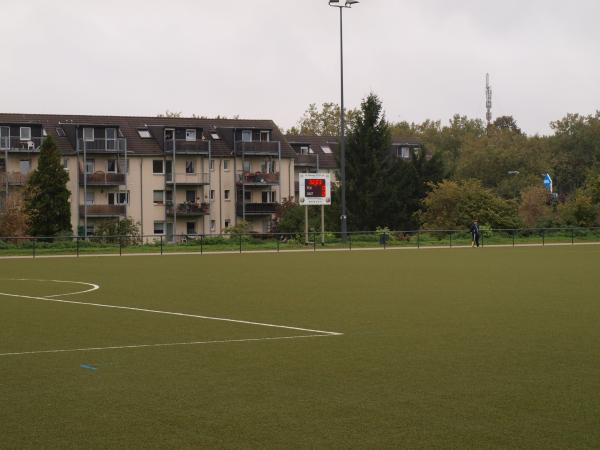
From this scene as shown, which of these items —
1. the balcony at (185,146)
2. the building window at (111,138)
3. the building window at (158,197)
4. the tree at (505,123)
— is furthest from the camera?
the tree at (505,123)

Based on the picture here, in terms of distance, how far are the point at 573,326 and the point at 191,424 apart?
885 cm

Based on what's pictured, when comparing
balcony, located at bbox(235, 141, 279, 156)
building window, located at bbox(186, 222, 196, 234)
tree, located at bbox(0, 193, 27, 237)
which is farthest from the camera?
balcony, located at bbox(235, 141, 279, 156)

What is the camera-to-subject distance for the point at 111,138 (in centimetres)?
8419

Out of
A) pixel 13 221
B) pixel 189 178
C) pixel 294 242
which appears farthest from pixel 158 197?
pixel 294 242

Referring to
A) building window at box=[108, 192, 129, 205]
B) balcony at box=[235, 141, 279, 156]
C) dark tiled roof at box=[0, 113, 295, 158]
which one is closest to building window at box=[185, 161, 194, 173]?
dark tiled roof at box=[0, 113, 295, 158]

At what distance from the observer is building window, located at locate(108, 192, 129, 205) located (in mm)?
85312

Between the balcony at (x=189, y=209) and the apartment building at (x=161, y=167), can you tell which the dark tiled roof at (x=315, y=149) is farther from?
the balcony at (x=189, y=209)

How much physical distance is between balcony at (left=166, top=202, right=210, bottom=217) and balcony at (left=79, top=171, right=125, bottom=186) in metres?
5.21

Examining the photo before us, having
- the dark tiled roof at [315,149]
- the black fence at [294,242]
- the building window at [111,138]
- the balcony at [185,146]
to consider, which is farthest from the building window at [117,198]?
the black fence at [294,242]

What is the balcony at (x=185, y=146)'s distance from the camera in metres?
85.6

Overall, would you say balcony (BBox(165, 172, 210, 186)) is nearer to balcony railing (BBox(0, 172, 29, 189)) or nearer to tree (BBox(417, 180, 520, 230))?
balcony railing (BBox(0, 172, 29, 189))

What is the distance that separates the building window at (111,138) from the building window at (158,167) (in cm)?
439

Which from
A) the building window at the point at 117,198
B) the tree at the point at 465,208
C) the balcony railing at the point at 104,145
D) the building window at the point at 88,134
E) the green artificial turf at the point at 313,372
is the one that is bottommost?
the green artificial turf at the point at 313,372

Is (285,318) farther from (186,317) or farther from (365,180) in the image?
(365,180)
